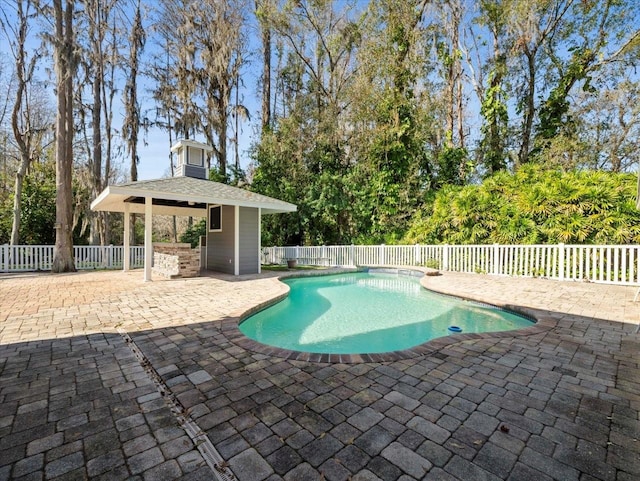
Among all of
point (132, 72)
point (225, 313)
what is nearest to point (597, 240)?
point (225, 313)

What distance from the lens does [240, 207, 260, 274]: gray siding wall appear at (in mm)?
9648

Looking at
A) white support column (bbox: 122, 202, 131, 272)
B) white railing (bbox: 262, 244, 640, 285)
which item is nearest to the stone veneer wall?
white support column (bbox: 122, 202, 131, 272)

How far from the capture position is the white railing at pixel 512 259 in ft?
23.9

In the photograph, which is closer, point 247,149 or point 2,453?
point 2,453

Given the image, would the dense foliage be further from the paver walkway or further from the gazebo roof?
the gazebo roof

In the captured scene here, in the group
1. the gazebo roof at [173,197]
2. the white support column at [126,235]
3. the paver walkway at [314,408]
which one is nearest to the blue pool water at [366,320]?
the paver walkway at [314,408]

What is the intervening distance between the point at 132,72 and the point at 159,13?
10.5ft

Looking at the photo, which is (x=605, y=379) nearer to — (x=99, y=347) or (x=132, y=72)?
(x=99, y=347)

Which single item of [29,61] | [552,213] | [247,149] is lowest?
[552,213]

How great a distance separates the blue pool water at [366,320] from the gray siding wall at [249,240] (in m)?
2.19

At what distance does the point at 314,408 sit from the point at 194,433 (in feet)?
2.60

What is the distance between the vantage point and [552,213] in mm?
8844

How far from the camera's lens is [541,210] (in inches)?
352

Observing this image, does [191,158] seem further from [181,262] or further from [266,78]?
[266,78]
